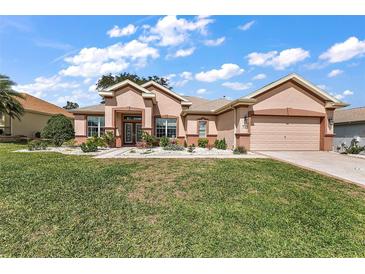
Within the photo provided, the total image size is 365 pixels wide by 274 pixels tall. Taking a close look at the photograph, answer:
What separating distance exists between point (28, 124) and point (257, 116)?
29.7 metres

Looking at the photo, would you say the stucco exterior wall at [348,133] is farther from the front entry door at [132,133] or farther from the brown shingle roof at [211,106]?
the front entry door at [132,133]

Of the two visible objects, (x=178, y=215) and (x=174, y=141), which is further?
(x=174, y=141)

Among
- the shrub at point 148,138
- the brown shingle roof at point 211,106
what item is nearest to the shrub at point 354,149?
the brown shingle roof at point 211,106

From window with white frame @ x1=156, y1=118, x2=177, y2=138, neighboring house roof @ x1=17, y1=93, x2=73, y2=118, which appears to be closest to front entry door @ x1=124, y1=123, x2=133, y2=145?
window with white frame @ x1=156, y1=118, x2=177, y2=138

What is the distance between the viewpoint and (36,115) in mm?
33094

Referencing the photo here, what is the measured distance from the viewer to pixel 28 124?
3145cm

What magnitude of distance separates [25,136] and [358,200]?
34.6 m

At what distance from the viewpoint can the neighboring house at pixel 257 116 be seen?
54.8 feet

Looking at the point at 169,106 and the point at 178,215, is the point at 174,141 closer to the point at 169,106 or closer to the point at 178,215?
the point at 169,106

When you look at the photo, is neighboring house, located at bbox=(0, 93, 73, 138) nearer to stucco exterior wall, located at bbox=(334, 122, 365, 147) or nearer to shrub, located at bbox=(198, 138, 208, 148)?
shrub, located at bbox=(198, 138, 208, 148)

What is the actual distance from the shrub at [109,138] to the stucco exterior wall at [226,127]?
30.2ft

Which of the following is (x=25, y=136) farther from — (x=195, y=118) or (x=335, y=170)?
(x=335, y=170)

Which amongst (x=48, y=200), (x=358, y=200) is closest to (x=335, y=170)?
(x=358, y=200)

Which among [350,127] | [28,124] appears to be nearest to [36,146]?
[28,124]
